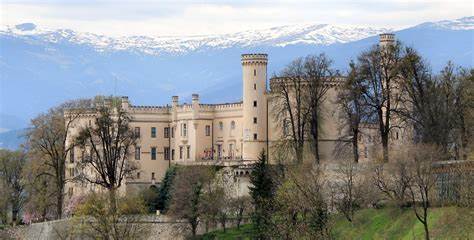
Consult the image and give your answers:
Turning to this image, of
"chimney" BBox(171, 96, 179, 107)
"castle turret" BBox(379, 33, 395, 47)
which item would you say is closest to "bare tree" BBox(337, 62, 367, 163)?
"castle turret" BBox(379, 33, 395, 47)

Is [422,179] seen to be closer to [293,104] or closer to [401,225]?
[401,225]

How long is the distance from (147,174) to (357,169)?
1245 inches

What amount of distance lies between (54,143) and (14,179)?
15463 mm

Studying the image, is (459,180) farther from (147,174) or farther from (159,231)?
(147,174)

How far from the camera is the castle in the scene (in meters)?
111

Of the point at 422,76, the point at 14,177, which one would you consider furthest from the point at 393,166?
the point at 14,177

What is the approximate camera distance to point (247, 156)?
4466 inches

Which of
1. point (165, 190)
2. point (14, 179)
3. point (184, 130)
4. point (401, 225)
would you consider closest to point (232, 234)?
point (165, 190)

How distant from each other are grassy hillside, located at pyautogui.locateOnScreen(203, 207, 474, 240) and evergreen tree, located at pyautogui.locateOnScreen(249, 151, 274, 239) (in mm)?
2775

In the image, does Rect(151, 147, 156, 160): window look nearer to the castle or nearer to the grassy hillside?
the castle

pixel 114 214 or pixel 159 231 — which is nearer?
pixel 114 214

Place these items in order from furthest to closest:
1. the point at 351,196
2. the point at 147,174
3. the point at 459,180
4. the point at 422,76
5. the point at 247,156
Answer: the point at 147,174 < the point at 247,156 < the point at 422,76 < the point at 351,196 < the point at 459,180

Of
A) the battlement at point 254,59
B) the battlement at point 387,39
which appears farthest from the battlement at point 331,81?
the battlement at point 254,59

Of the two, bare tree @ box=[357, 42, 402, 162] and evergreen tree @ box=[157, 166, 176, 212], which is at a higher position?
bare tree @ box=[357, 42, 402, 162]
